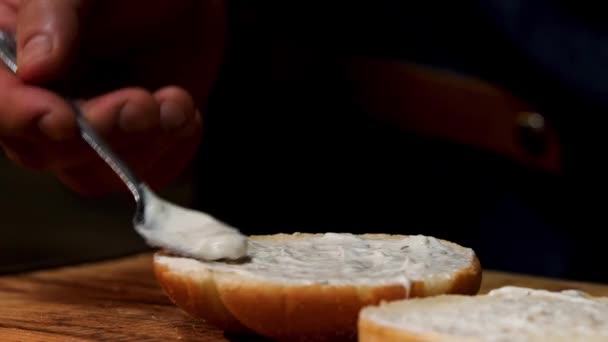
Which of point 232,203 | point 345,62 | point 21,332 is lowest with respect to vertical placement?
point 21,332

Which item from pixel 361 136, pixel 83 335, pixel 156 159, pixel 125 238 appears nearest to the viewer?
pixel 83 335

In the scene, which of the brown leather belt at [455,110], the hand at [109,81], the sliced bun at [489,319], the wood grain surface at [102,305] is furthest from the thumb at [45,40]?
the brown leather belt at [455,110]

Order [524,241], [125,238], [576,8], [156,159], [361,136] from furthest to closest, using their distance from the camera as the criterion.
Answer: [125,238], [361,136], [524,241], [576,8], [156,159]

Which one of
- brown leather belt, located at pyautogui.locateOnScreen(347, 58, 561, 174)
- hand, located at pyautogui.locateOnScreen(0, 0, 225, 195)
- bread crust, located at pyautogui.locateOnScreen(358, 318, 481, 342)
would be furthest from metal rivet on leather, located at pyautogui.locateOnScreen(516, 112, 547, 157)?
bread crust, located at pyautogui.locateOnScreen(358, 318, 481, 342)

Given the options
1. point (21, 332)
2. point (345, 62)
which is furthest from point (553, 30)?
point (21, 332)

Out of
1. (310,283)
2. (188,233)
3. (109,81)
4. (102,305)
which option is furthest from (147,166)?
(310,283)

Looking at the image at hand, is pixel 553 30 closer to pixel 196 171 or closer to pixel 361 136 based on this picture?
pixel 361 136

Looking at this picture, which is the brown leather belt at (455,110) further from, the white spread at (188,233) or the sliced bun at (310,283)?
the white spread at (188,233)
